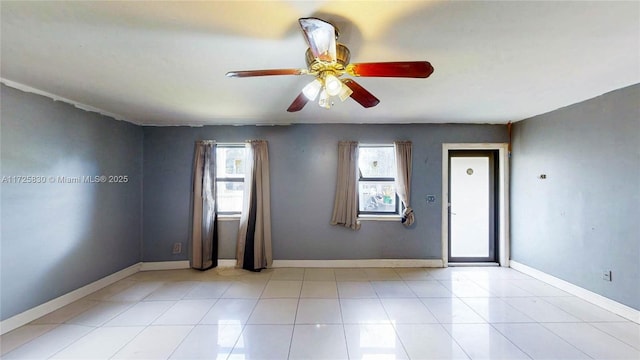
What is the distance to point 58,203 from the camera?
9.25ft

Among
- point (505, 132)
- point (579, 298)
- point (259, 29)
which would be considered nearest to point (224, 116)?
point (259, 29)

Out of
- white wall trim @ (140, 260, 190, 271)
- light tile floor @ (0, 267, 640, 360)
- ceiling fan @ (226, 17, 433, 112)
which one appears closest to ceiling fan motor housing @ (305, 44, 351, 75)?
ceiling fan @ (226, 17, 433, 112)

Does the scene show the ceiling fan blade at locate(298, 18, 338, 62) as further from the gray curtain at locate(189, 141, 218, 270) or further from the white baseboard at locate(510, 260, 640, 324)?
the white baseboard at locate(510, 260, 640, 324)

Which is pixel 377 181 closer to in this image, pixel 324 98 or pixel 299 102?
pixel 299 102

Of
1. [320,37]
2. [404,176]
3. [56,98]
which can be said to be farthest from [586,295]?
[56,98]

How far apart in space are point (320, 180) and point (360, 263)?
4.74 ft

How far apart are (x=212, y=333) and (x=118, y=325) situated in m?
0.95

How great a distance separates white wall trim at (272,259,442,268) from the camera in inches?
161

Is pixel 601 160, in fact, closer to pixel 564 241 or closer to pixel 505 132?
pixel 564 241

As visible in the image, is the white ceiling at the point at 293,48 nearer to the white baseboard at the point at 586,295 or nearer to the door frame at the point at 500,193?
the door frame at the point at 500,193

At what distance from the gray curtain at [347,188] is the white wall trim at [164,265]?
245 centimetres

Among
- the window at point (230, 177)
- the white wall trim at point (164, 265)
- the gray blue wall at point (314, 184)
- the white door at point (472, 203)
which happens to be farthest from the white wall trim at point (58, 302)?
the white door at point (472, 203)

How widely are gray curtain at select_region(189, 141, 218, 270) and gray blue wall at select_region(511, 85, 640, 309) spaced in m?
4.64

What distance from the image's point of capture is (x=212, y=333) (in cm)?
234
